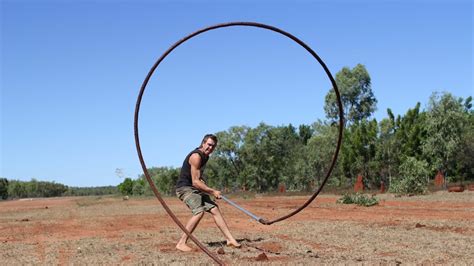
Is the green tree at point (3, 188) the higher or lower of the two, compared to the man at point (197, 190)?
higher

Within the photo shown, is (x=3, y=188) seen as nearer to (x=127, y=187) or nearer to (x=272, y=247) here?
(x=127, y=187)

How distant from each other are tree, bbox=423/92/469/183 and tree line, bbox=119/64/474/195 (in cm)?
8

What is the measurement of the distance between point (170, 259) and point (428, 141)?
144 ft

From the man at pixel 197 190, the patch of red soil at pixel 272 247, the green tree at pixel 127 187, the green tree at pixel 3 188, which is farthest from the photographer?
the green tree at pixel 3 188

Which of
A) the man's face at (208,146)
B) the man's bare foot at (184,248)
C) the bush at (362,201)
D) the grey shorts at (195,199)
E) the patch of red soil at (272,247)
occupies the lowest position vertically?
the patch of red soil at (272,247)

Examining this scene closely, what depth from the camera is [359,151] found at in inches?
2146

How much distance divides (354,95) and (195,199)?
5899 cm

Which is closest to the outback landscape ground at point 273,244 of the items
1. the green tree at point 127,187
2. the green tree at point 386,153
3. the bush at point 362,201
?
the bush at point 362,201

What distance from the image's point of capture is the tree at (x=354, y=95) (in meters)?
66.9

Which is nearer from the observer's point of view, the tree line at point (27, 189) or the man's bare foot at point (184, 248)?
the man's bare foot at point (184, 248)

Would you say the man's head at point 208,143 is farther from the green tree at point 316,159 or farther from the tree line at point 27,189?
the tree line at point 27,189

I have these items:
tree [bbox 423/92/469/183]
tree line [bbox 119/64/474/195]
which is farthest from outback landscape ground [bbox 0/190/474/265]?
tree [bbox 423/92/469/183]

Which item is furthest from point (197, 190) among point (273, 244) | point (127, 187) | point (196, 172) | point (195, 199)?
point (127, 187)

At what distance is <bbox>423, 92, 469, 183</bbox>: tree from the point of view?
157 feet
